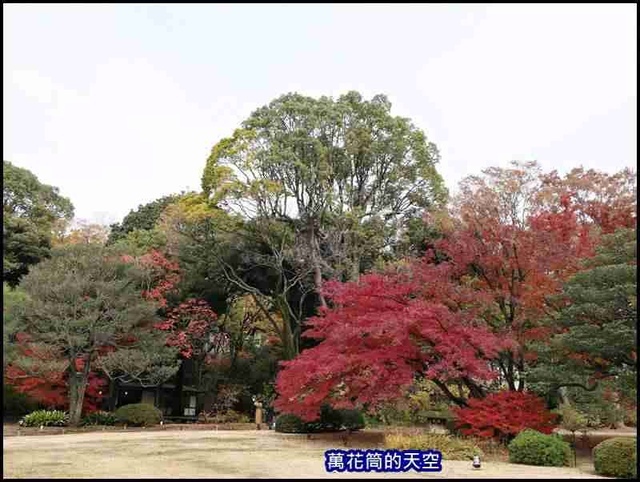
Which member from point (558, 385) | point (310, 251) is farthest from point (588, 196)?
point (310, 251)

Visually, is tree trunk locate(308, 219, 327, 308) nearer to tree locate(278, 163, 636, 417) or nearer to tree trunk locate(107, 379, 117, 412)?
tree locate(278, 163, 636, 417)

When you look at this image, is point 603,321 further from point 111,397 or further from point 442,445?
point 111,397

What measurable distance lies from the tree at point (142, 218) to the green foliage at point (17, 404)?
971 cm

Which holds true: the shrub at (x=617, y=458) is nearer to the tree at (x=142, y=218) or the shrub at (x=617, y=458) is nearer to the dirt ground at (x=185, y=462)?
the dirt ground at (x=185, y=462)

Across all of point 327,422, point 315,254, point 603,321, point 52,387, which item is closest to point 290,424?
point 327,422

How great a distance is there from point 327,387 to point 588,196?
10.8 m

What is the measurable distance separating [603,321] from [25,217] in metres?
23.9

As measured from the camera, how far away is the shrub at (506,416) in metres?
12.7

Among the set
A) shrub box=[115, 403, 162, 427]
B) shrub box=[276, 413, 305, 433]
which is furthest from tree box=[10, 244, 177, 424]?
shrub box=[276, 413, 305, 433]

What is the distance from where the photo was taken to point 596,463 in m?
10.3

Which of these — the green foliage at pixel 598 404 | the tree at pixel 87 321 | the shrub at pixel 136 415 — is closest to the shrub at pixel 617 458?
the green foliage at pixel 598 404

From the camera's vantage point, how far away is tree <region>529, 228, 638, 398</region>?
11.0 metres

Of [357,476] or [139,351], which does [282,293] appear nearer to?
[139,351]

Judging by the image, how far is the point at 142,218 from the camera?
3167 centimetres
